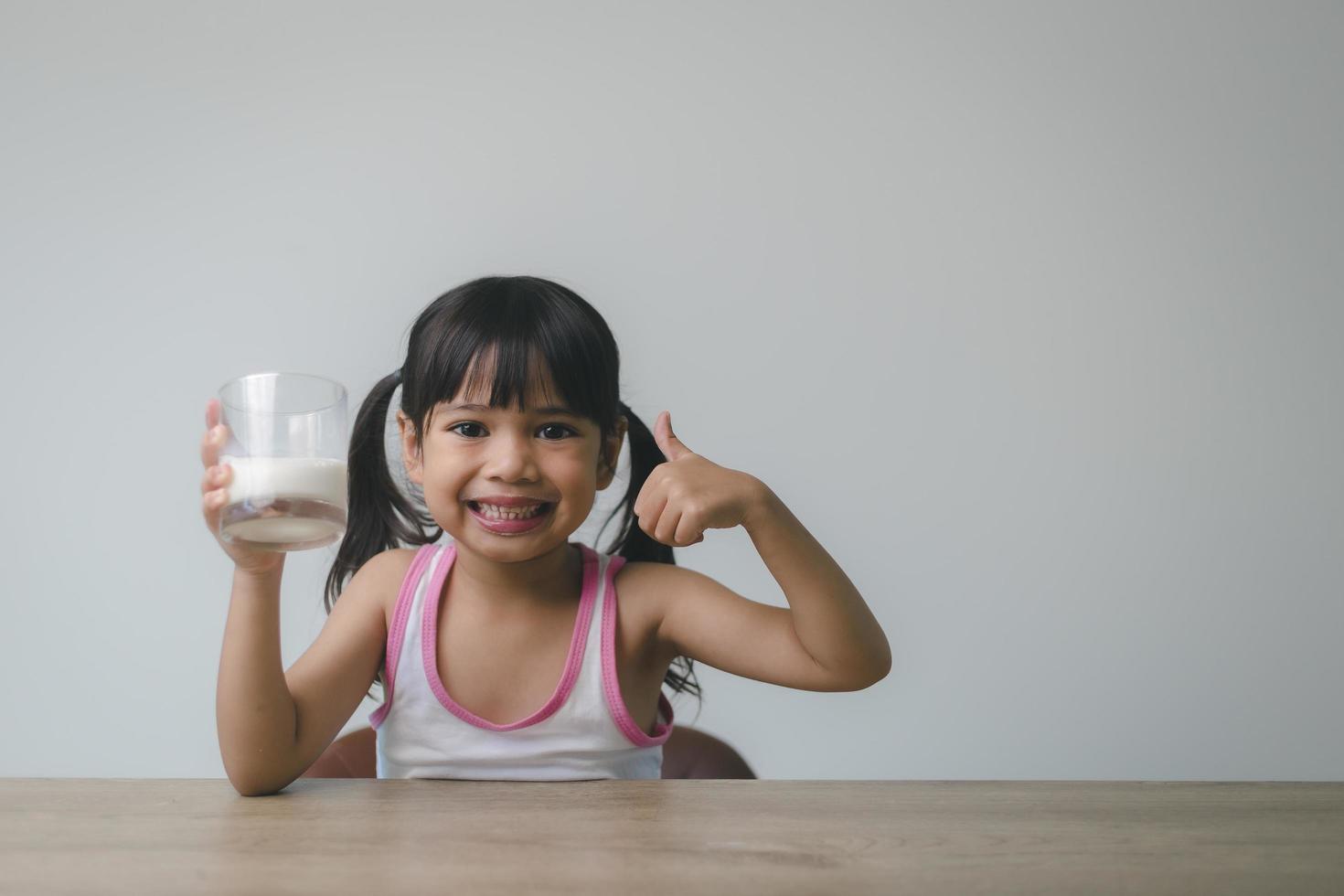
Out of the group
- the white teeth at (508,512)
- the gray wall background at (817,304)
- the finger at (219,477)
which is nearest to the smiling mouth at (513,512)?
the white teeth at (508,512)

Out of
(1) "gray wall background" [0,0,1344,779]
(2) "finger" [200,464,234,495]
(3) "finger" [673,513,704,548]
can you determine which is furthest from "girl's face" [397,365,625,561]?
(1) "gray wall background" [0,0,1344,779]

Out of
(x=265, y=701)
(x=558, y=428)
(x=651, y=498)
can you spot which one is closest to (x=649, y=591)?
(x=558, y=428)

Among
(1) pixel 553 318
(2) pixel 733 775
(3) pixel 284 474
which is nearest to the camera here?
(3) pixel 284 474

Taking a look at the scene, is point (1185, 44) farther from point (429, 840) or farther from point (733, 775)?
point (429, 840)

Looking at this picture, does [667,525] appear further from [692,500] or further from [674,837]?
[674,837]

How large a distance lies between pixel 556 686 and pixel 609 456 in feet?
0.80

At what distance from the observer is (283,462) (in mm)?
821

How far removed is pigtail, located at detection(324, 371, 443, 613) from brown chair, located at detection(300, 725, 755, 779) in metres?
0.17

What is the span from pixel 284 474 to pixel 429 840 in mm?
268

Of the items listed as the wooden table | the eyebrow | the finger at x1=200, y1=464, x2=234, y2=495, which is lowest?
the wooden table

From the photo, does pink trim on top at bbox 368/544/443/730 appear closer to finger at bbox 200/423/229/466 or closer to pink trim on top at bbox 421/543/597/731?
pink trim on top at bbox 421/543/597/731

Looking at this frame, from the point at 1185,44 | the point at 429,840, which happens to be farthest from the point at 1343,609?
the point at 429,840

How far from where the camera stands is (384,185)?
2.22 meters

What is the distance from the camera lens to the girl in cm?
106
